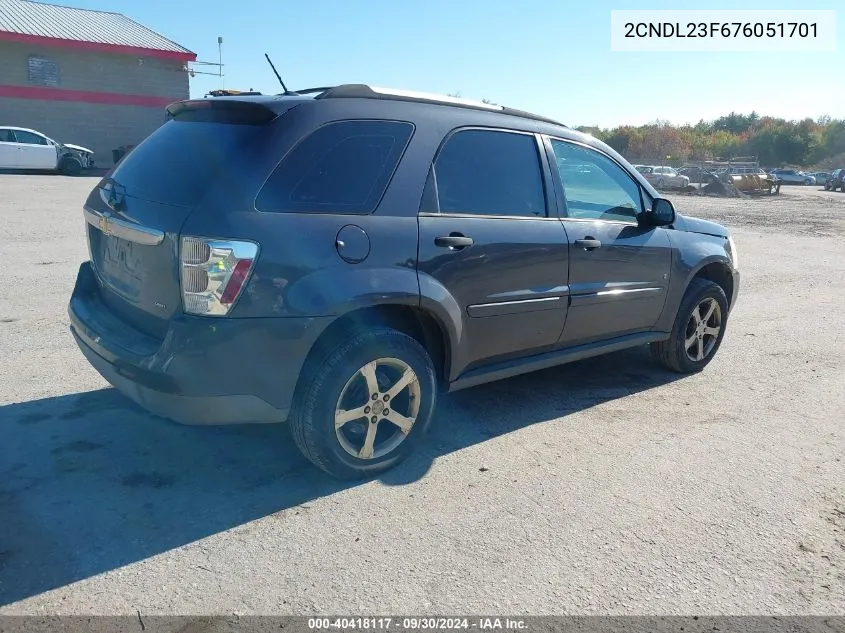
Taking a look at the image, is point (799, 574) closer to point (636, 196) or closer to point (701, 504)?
point (701, 504)

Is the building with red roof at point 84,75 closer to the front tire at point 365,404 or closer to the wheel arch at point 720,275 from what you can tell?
the wheel arch at point 720,275

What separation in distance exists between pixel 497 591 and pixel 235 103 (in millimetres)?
2448

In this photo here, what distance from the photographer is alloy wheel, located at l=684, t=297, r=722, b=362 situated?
5.29 metres

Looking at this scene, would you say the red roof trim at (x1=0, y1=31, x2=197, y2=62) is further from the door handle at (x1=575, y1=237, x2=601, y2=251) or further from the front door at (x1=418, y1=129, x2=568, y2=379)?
the door handle at (x1=575, y1=237, x2=601, y2=251)

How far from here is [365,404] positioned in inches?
133

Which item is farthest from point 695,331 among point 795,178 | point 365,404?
point 795,178

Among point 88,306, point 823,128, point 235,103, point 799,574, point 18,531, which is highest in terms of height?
point 823,128

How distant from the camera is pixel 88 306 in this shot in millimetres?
3684

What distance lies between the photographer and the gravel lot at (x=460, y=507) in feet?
8.63

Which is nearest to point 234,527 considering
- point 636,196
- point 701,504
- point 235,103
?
point 235,103

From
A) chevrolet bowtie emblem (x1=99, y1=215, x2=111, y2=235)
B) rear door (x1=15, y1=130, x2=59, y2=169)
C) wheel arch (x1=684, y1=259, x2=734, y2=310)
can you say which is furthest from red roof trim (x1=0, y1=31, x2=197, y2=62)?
wheel arch (x1=684, y1=259, x2=734, y2=310)

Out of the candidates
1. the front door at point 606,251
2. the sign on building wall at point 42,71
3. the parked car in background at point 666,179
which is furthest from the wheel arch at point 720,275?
the parked car in background at point 666,179

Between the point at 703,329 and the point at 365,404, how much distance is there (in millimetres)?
3189

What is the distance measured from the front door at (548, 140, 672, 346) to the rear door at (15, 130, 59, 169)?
23964 millimetres
